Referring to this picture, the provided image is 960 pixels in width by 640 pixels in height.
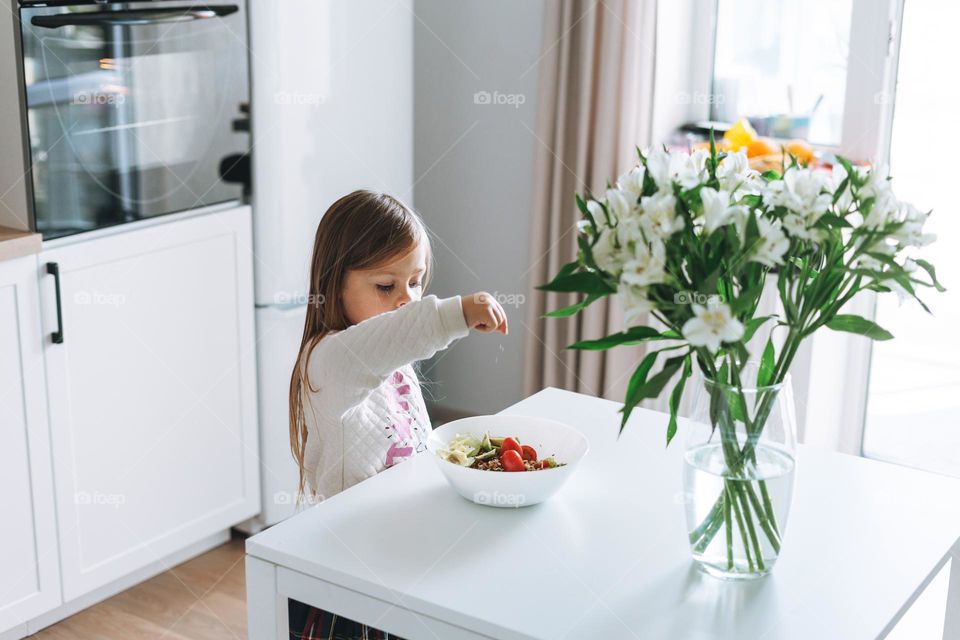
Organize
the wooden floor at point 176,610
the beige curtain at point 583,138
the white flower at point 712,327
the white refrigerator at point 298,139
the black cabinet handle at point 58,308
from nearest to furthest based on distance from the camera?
the white flower at point 712,327 → the black cabinet handle at point 58,308 → the wooden floor at point 176,610 → the white refrigerator at point 298,139 → the beige curtain at point 583,138

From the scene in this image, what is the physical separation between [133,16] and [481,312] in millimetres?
1324

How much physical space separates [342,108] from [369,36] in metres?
0.21

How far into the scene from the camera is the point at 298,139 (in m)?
2.69

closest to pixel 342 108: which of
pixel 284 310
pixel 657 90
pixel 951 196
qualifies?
pixel 284 310

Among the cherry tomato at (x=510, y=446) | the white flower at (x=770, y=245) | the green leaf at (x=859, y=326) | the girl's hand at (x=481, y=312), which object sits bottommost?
the cherry tomato at (x=510, y=446)

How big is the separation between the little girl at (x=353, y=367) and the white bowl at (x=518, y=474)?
0.42ft

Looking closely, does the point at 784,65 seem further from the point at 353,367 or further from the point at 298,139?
the point at 353,367

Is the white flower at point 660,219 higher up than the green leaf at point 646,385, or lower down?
higher up

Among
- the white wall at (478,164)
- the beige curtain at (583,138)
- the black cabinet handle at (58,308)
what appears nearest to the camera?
the black cabinet handle at (58,308)

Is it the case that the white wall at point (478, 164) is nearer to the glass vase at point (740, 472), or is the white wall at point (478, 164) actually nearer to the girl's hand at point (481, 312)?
the girl's hand at point (481, 312)

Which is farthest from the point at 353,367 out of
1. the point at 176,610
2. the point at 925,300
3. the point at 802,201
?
the point at 925,300

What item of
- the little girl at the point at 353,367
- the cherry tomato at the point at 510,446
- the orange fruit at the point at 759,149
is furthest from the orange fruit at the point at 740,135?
the cherry tomato at the point at 510,446

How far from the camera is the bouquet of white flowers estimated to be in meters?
1.15

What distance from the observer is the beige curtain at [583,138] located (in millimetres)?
2887
